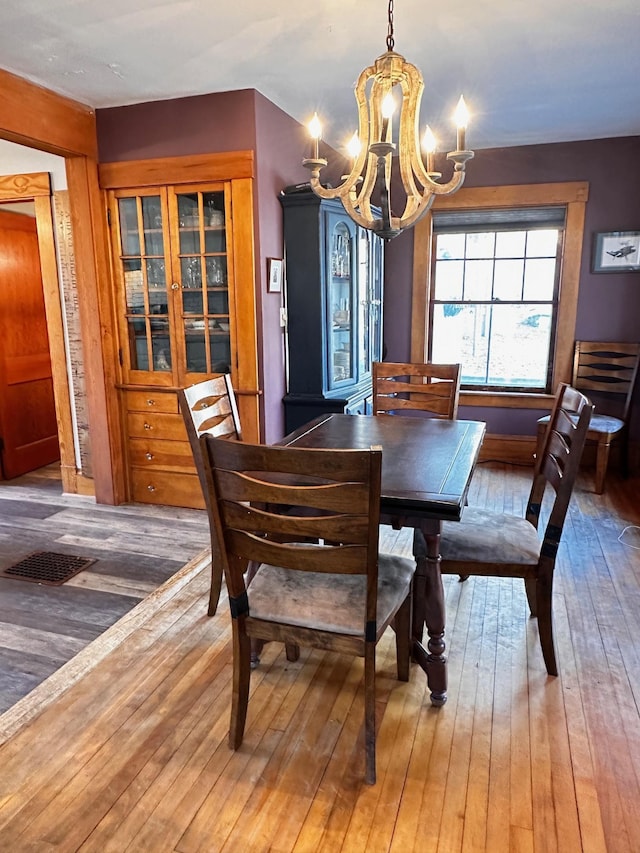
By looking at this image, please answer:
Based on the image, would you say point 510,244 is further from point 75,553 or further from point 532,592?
point 75,553

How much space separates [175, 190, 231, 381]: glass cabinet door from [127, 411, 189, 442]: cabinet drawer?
0.34m

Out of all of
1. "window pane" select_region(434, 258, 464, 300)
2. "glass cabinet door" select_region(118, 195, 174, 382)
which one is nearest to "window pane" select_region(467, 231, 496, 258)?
"window pane" select_region(434, 258, 464, 300)

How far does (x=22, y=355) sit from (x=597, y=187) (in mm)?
4446

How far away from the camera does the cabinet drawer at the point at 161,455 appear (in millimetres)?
3551

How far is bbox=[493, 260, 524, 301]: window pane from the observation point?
14.8 ft

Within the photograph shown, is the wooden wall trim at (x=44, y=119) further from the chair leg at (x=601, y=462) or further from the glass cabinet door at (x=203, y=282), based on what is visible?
the chair leg at (x=601, y=462)

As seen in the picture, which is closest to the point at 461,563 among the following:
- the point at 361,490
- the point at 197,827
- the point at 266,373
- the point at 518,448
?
the point at 361,490

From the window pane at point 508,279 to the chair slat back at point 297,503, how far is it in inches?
144

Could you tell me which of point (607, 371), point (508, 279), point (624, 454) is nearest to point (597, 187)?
point (508, 279)

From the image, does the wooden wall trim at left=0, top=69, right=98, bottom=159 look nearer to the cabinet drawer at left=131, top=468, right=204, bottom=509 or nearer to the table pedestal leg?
the cabinet drawer at left=131, top=468, right=204, bottom=509

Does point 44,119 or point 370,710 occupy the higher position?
point 44,119

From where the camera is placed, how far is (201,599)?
251 cm

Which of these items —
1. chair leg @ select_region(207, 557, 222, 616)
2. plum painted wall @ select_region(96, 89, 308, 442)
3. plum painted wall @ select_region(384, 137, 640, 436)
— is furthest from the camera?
plum painted wall @ select_region(384, 137, 640, 436)

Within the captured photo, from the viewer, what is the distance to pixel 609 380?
4285 mm
